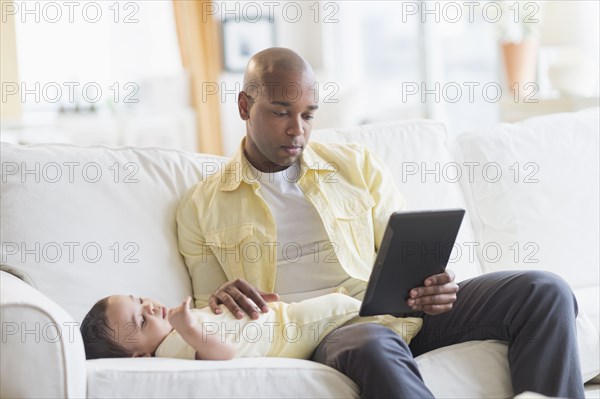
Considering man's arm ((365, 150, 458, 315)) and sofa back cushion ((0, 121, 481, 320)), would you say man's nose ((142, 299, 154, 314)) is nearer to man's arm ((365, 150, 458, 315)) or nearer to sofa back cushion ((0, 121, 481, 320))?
sofa back cushion ((0, 121, 481, 320))

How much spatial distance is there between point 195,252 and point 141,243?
140 mm

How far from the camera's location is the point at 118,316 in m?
1.83

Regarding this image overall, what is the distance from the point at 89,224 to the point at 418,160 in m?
0.95

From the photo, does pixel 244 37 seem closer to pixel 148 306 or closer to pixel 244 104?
pixel 244 104

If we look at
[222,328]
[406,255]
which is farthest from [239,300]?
[406,255]

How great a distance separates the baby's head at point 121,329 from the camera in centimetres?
182

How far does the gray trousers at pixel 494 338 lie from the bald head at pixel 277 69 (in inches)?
25.9

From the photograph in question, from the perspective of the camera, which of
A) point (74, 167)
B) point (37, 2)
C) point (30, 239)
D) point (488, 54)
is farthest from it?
point (37, 2)

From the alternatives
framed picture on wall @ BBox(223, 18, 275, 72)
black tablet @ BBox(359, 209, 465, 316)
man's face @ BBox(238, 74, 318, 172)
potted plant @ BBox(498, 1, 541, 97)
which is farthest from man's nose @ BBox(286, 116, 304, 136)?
framed picture on wall @ BBox(223, 18, 275, 72)

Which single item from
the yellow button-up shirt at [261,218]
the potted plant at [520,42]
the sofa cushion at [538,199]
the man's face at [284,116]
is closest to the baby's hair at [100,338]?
the yellow button-up shirt at [261,218]

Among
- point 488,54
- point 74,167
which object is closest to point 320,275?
point 74,167

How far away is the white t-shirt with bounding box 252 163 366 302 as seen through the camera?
6.90ft

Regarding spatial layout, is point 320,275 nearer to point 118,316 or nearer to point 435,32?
point 118,316

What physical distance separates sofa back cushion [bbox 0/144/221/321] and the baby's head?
15 centimetres
